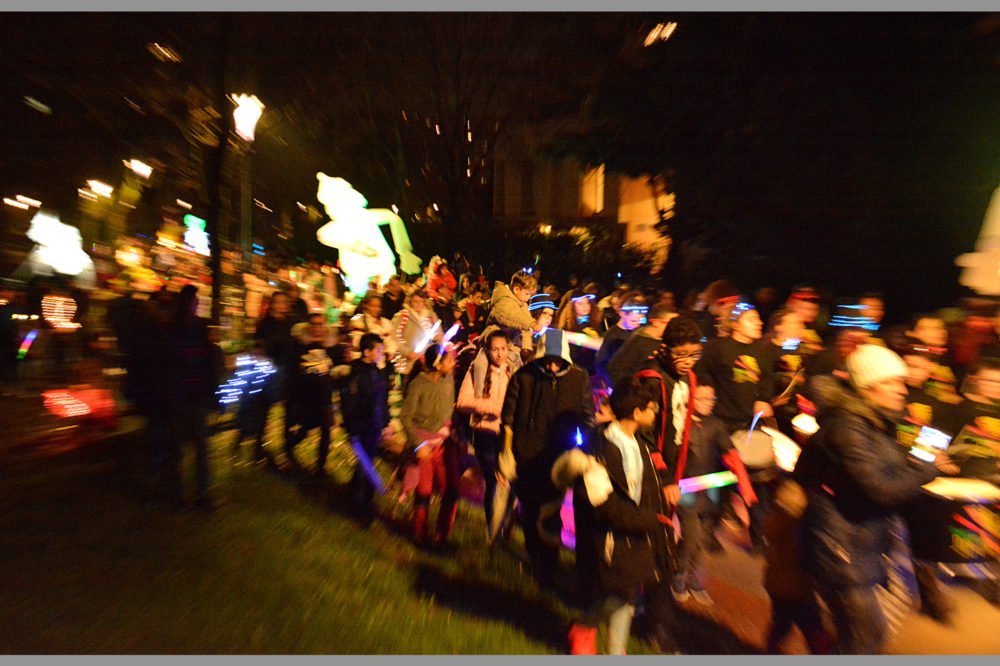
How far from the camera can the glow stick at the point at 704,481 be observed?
391cm

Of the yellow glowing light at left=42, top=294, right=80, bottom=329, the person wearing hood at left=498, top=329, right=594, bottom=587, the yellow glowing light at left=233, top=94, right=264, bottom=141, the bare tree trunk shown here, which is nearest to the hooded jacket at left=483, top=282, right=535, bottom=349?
the person wearing hood at left=498, top=329, right=594, bottom=587

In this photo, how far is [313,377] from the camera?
6098 mm

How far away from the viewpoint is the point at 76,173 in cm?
1579

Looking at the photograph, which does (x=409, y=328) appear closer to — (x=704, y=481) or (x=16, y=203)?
(x=704, y=481)

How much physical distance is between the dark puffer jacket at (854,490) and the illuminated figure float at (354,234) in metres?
8.76

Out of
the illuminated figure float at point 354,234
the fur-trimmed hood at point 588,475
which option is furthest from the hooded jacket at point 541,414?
the illuminated figure float at point 354,234

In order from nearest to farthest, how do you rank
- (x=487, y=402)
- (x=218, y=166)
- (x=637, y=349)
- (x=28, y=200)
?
(x=487, y=402), (x=637, y=349), (x=218, y=166), (x=28, y=200)

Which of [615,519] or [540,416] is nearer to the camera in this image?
[615,519]

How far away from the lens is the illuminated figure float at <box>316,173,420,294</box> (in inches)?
404

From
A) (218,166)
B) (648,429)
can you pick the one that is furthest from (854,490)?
(218,166)

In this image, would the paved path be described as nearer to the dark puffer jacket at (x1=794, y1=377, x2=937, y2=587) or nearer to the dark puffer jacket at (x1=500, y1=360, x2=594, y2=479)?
the dark puffer jacket at (x1=794, y1=377, x2=937, y2=587)

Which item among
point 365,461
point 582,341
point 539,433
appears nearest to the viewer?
point 539,433

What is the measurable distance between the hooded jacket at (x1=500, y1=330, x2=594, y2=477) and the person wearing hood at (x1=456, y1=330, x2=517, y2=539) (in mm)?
489

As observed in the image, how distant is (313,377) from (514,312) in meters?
2.25
